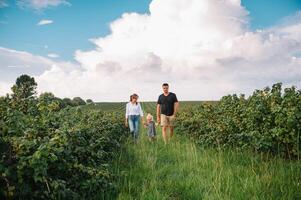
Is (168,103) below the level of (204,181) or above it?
above

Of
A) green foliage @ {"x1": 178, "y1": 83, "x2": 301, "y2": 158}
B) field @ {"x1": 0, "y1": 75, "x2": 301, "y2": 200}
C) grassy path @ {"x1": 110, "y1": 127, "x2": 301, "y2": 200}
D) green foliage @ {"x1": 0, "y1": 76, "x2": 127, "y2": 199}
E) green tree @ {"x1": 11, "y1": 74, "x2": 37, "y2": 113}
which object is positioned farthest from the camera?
green foliage @ {"x1": 178, "y1": 83, "x2": 301, "y2": 158}

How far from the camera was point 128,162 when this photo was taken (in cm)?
910

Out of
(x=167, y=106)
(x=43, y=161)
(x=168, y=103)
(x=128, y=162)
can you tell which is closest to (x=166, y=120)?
(x=167, y=106)

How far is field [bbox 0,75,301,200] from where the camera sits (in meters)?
4.44

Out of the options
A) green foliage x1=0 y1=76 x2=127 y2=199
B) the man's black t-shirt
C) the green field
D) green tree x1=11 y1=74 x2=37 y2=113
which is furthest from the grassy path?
the man's black t-shirt

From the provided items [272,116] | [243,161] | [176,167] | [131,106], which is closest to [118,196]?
[176,167]

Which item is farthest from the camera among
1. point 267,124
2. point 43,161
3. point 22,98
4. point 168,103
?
point 168,103

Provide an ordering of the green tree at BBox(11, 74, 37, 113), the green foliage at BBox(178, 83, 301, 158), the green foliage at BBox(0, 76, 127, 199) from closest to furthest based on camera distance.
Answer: the green foliage at BBox(0, 76, 127, 199) → the green tree at BBox(11, 74, 37, 113) → the green foliage at BBox(178, 83, 301, 158)

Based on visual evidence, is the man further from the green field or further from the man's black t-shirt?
the green field

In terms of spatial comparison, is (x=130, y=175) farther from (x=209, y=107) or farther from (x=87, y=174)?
(x=209, y=107)

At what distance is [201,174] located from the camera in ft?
24.4

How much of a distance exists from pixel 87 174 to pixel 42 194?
3.22 feet

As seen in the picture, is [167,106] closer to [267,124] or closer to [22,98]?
[267,124]

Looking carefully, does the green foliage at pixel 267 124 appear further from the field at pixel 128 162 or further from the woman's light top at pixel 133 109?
the woman's light top at pixel 133 109
